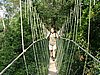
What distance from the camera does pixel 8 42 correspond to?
6.89 m

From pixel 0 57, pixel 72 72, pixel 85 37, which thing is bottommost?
pixel 0 57

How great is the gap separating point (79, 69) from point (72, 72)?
11 cm

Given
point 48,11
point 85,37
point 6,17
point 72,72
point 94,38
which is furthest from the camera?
point 6,17

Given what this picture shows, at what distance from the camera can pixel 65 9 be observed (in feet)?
24.6

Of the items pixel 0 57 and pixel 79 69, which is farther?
pixel 0 57

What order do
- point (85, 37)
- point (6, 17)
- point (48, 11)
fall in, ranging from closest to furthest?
point (85, 37) < point (48, 11) < point (6, 17)

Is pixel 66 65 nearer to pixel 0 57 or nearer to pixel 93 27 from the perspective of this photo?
pixel 93 27

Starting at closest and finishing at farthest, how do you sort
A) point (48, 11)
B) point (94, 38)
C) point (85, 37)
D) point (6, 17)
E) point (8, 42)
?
1. point (94, 38)
2. point (85, 37)
3. point (8, 42)
4. point (48, 11)
5. point (6, 17)

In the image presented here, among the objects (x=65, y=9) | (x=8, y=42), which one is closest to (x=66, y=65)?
(x=8, y=42)

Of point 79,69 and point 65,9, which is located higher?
point 65,9

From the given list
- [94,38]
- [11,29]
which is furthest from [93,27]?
[11,29]

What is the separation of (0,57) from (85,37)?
3090mm

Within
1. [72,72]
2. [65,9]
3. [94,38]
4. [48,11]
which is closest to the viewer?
[72,72]

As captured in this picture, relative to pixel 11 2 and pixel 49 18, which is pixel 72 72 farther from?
pixel 11 2
